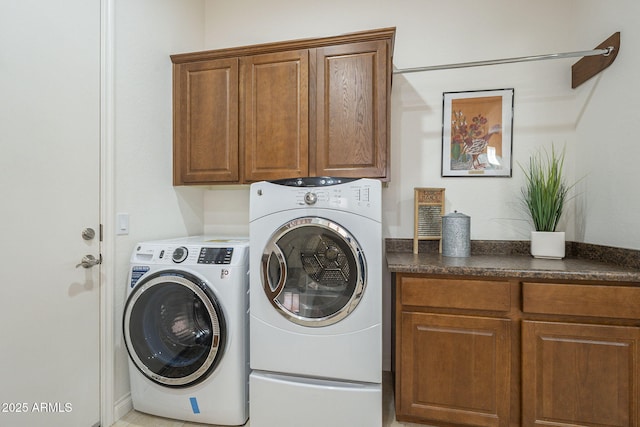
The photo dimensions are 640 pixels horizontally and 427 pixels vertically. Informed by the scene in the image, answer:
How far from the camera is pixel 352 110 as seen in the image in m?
1.78

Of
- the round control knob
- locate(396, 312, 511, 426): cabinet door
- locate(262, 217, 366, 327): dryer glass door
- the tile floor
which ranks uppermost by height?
the round control knob

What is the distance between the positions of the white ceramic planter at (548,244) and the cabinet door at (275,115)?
Result: 1.51 metres

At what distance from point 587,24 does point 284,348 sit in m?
2.69

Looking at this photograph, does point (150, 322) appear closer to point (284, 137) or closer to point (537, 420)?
point (284, 137)

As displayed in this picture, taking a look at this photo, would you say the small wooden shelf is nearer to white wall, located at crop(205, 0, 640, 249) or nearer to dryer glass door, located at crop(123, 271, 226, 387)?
white wall, located at crop(205, 0, 640, 249)

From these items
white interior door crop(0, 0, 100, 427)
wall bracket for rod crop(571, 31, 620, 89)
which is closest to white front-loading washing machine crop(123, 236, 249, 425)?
white interior door crop(0, 0, 100, 427)

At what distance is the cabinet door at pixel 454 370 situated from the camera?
1.44 metres

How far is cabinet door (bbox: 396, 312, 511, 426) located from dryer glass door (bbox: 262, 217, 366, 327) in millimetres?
402

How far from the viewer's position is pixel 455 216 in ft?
5.99

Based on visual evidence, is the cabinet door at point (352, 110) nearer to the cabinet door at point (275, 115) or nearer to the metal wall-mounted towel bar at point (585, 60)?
the cabinet door at point (275, 115)

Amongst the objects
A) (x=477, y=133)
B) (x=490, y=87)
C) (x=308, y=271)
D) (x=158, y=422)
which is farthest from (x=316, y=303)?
(x=490, y=87)

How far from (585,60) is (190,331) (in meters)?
2.90

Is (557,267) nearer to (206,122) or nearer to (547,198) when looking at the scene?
(547,198)

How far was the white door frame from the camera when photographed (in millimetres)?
1582
